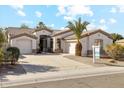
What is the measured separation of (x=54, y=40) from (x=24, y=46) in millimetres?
Result: 5390

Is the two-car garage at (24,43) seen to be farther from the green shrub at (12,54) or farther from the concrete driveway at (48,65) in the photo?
the green shrub at (12,54)

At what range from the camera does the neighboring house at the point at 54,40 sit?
112ft

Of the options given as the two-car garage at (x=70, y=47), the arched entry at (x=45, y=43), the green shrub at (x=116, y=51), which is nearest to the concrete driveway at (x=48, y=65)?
the green shrub at (x=116, y=51)

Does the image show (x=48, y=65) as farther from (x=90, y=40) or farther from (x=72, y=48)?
(x=72, y=48)

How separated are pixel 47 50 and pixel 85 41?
9.18m

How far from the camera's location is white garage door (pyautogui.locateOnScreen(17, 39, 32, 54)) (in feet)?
115

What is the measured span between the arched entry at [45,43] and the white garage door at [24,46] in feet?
15.1

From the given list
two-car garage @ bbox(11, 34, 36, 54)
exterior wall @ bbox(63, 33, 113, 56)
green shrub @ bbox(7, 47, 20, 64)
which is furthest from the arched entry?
green shrub @ bbox(7, 47, 20, 64)

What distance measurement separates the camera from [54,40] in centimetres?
3909

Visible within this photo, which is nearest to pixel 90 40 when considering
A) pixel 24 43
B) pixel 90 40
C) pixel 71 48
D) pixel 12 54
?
pixel 90 40

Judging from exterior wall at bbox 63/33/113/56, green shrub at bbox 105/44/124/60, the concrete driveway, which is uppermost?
exterior wall at bbox 63/33/113/56

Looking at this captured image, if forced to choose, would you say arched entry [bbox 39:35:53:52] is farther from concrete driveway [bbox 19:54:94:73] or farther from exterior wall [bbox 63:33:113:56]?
concrete driveway [bbox 19:54:94:73]
